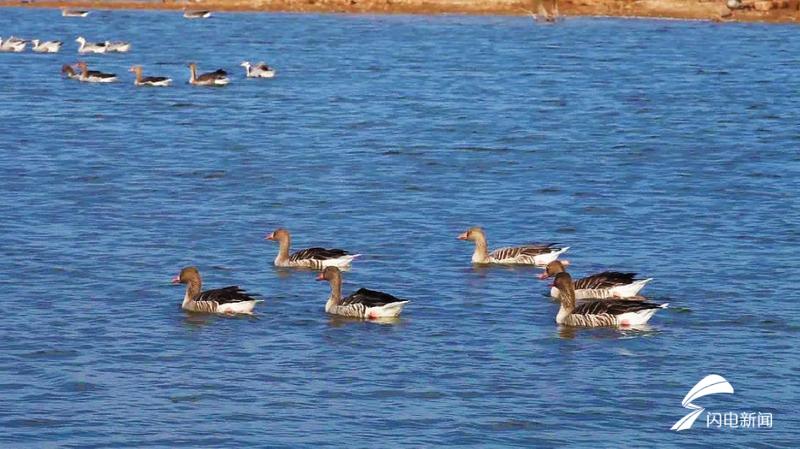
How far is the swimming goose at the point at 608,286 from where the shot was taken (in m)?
23.3

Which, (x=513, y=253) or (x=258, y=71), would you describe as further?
(x=258, y=71)

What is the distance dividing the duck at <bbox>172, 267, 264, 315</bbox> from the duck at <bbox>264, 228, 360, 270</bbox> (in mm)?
2421

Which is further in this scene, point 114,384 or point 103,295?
point 103,295

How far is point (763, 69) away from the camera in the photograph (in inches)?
2432

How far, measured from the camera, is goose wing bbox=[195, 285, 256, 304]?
2253 cm

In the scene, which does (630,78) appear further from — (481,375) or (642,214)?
(481,375)

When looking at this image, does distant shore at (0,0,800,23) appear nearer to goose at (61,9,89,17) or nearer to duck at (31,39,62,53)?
goose at (61,9,89,17)

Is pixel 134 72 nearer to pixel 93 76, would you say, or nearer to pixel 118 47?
pixel 93 76

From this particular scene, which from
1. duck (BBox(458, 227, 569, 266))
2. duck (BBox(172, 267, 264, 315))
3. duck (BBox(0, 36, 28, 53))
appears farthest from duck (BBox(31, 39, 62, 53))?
duck (BBox(172, 267, 264, 315))

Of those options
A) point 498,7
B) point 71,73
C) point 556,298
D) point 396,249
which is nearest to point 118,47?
point 71,73

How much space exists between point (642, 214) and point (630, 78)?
1134 inches

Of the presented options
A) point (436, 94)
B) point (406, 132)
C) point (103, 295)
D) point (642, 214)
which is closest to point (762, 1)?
point (436, 94)

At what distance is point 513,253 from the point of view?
86.7ft

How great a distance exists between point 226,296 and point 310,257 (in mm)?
3369
